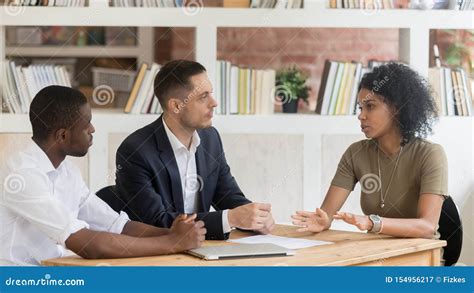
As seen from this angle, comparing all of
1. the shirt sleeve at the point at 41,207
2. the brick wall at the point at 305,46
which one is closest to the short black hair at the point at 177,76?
the shirt sleeve at the point at 41,207

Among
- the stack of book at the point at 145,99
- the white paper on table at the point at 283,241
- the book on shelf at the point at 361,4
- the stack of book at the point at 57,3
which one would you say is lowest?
the white paper on table at the point at 283,241

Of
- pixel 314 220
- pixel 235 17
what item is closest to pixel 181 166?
pixel 314 220

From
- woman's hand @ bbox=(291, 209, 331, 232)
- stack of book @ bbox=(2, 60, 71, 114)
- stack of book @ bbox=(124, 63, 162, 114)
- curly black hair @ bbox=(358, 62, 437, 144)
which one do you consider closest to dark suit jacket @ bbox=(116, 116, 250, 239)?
woman's hand @ bbox=(291, 209, 331, 232)

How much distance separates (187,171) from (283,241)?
0.55 metres

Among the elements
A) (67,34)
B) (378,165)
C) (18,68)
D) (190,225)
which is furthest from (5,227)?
(67,34)

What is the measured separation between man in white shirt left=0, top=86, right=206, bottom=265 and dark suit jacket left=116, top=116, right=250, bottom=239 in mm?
186

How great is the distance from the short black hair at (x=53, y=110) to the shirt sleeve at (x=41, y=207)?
0.51 ft

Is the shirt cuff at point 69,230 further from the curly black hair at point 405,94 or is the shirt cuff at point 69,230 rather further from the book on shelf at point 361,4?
the book on shelf at point 361,4

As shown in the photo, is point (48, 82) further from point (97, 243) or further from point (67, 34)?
point (67, 34)

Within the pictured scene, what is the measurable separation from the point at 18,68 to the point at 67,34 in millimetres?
2943

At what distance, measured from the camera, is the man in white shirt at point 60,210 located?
2.20m

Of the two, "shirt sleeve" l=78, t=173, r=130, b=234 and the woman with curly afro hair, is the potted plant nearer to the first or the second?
the woman with curly afro hair

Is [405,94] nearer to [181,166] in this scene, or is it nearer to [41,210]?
[181,166]

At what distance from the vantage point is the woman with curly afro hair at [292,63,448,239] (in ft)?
9.25
